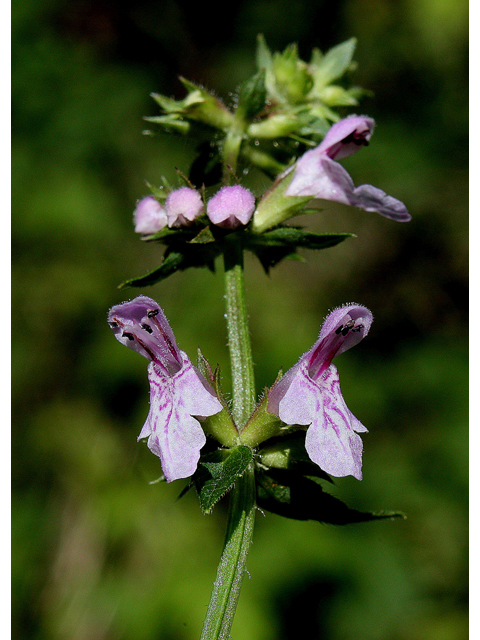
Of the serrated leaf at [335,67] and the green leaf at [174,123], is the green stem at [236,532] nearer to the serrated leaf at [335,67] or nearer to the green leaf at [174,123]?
the green leaf at [174,123]

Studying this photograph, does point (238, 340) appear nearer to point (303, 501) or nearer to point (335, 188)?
point (303, 501)

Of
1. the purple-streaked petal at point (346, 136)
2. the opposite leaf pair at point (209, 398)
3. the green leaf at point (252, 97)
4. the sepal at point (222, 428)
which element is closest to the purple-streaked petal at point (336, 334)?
the opposite leaf pair at point (209, 398)

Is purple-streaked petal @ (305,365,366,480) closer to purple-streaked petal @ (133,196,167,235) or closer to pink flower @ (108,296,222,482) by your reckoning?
pink flower @ (108,296,222,482)

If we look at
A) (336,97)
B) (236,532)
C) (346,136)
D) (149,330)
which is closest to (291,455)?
(236,532)

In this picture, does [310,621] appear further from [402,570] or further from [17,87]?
[17,87]

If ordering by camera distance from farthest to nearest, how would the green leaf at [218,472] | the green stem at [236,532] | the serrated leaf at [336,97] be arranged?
1. the serrated leaf at [336,97]
2. the green stem at [236,532]
3. the green leaf at [218,472]

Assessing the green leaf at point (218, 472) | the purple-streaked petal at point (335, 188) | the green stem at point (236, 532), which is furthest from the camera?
the purple-streaked petal at point (335, 188)
